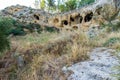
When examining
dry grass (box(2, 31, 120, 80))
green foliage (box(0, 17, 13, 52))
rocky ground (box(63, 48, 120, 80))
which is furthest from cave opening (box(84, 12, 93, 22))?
rocky ground (box(63, 48, 120, 80))

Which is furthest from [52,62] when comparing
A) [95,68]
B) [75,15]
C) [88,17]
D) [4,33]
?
[75,15]

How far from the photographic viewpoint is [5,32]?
817 cm

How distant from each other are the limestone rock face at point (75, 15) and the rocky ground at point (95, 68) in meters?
13.1

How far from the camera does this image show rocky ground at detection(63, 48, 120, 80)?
499cm

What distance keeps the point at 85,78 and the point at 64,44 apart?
3010 millimetres

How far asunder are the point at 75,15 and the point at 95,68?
78.2 feet

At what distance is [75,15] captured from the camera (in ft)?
94.9

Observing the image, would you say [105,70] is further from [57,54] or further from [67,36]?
[67,36]

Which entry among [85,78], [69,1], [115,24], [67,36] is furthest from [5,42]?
[69,1]

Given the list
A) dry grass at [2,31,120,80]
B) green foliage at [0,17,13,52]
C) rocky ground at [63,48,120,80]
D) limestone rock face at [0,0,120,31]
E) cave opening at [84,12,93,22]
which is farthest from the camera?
cave opening at [84,12,93,22]

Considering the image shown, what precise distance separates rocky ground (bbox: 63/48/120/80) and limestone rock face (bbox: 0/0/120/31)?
43.1 feet

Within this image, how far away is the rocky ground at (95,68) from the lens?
4.99 m

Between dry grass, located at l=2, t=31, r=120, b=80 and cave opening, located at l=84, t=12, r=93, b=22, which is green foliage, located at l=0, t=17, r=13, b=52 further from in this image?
cave opening, located at l=84, t=12, r=93, b=22

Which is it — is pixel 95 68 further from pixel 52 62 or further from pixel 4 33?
pixel 4 33
